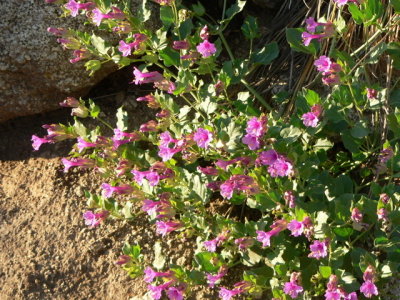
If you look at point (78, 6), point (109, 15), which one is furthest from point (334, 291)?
point (78, 6)

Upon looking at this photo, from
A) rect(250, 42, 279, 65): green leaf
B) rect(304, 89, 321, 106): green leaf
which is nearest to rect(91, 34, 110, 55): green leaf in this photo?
rect(250, 42, 279, 65): green leaf

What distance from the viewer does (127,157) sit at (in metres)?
2.49

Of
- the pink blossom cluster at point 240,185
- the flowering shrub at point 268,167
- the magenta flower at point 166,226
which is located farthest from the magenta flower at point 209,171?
the magenta flower at point 166,226

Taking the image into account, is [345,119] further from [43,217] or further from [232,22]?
[43,217]

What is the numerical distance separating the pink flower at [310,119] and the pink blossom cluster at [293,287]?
474mm

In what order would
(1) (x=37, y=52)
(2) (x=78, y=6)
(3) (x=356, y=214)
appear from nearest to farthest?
(3) (x=356, y=214)
(2) (x=78, y=6)
(1) (x=37, y=52)

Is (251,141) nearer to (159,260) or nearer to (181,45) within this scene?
(181,45)

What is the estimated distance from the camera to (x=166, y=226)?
7.44 ft

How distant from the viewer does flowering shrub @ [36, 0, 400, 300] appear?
2.03 m

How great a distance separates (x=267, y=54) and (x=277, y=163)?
26.8 inches

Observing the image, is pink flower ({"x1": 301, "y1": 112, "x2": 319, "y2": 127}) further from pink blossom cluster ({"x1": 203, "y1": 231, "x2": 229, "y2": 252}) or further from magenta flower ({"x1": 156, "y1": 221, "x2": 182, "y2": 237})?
magenta flower ({"x1": 156, "y1": 221, "x2": 182, "y2": 237})

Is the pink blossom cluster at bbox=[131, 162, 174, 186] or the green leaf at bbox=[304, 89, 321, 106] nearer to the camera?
the green leaf at bbox=[304, 89, 321, 106]

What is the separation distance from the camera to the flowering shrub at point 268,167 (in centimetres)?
203

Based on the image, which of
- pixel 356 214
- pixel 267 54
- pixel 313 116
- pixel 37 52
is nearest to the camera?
pixel 356 214
